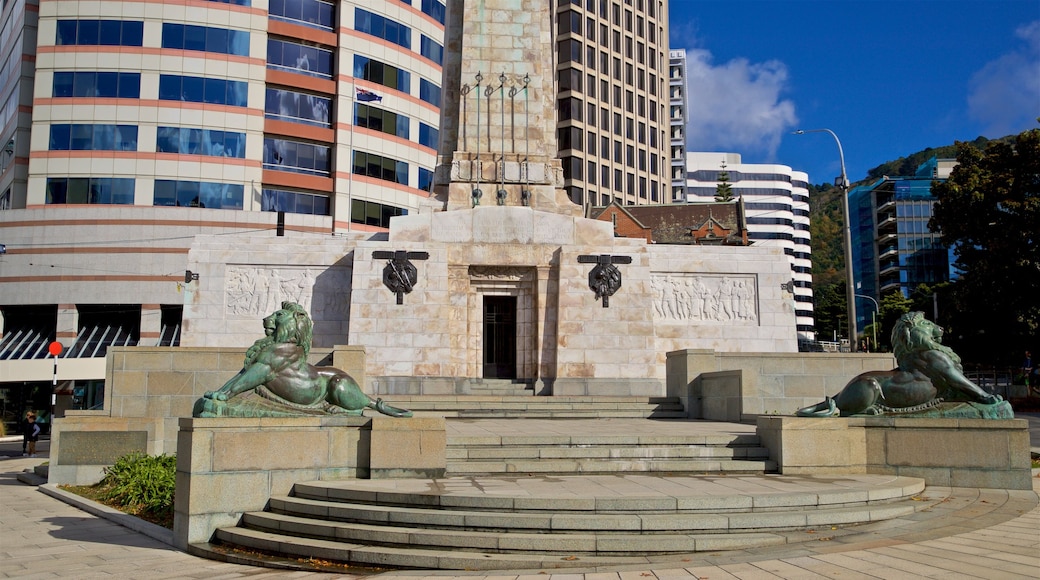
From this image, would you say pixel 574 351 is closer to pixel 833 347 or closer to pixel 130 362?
pixel 130 362

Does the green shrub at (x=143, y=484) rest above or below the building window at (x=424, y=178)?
below

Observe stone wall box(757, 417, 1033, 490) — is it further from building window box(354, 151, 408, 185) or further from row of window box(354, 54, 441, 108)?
row of window box(354, 54, 441, 108)

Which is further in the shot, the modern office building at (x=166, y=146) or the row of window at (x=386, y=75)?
the row of window at (x=386, y=75)

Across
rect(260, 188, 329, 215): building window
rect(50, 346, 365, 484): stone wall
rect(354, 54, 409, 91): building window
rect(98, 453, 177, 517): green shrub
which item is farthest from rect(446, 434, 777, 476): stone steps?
rect(354, 54, 409, 91): building window

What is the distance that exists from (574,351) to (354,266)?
7050 mm

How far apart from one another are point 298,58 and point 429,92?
9.89 meters

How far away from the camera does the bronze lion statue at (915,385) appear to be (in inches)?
490

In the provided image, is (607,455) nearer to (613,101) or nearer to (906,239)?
(613,101)

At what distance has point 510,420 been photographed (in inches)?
748

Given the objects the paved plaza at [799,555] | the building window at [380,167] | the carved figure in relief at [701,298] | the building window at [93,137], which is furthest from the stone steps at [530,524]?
the building window at [380,167]

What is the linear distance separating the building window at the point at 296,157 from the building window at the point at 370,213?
290 centimetres

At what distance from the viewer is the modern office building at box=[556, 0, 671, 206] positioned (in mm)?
91562

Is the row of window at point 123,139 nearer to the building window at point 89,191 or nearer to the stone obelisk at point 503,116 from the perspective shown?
the building window at point 89,191

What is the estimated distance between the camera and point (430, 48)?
60.5 m
